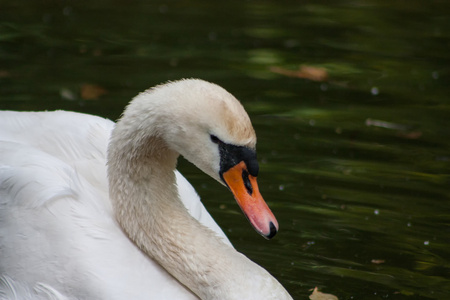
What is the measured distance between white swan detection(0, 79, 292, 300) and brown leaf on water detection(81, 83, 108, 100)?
11.7 feet

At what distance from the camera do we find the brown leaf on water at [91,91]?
836 cm

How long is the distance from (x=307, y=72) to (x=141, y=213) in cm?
516

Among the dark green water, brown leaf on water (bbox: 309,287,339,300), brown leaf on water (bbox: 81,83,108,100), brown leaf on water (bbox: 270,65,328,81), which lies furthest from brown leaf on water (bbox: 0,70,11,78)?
brown leaf on water (bbox: 309,287,339,300)

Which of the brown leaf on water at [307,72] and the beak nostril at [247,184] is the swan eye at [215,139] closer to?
the beak nostril at [247,184]

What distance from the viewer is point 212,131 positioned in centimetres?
414

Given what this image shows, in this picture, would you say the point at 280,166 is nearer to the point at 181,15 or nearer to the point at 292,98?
the point at 292,98

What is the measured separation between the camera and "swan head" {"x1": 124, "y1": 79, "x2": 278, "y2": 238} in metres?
4.11

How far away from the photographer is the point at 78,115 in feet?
17.5

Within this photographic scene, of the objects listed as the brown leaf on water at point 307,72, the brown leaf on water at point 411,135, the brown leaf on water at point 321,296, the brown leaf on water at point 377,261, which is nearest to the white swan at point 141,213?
the brown leaf on water at point 321,296

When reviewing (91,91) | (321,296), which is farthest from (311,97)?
(321,296)

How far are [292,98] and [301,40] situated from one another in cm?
205

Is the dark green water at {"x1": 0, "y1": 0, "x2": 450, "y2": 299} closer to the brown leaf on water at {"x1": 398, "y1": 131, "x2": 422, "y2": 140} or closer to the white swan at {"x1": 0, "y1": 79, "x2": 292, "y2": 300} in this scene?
the brown leaf on water at {"x1": 398, "y1": 131, "x2": 422, "y2": 140}

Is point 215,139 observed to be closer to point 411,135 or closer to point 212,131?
point 212,131

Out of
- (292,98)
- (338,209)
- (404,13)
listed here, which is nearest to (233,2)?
(404,13)
